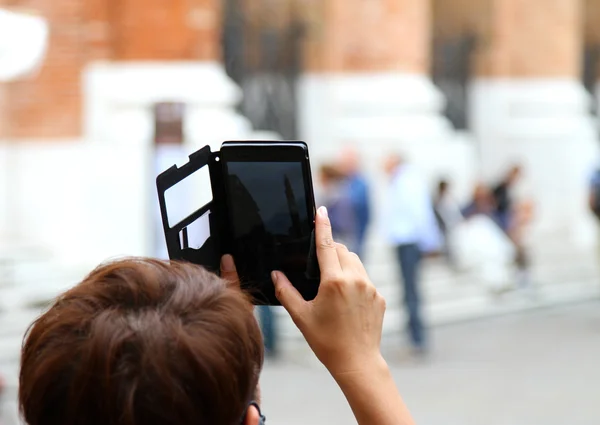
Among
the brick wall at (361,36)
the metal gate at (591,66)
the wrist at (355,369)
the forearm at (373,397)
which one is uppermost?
the wrist at (355,369)

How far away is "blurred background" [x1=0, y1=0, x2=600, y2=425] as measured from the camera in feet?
29.8

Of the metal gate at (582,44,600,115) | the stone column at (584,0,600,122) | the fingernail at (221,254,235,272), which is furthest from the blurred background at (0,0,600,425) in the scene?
the stone column at (584,0,600,122)

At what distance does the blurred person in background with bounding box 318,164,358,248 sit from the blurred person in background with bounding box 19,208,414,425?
381 inches

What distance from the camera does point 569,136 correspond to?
61.1ft

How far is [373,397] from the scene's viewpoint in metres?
1.51

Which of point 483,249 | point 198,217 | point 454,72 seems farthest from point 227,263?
point 454,72

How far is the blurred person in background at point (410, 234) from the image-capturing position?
10.2 metres

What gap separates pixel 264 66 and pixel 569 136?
19.2ft

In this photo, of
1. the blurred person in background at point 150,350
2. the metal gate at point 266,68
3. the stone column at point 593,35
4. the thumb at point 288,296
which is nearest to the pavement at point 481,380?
the metal gate at point 266,68

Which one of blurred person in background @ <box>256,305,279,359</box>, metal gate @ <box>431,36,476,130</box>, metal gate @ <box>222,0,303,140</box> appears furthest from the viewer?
metal gate @ <box>431,36,476,130</box>

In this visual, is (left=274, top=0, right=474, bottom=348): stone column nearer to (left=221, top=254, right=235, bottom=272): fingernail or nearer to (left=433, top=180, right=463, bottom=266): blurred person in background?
(left=433, top=180, right=463, bottom=266): blurred person in background

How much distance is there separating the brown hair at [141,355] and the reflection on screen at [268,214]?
0.36 meters

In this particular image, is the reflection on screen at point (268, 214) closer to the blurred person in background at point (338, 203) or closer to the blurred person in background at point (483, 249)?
the blurred person in background at point (338, 203)

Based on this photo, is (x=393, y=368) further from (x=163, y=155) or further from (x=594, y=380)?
(x=163, y=155)
